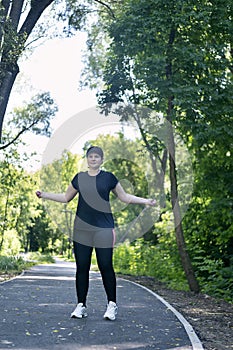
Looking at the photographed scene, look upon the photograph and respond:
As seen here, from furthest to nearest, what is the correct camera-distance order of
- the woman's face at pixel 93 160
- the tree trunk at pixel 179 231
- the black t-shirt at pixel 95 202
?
the tree trunk at pixel 179 231 < the woman's face at pixel 93 160 < the black t-shirt at pixel 95 202

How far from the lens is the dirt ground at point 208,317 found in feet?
22.1

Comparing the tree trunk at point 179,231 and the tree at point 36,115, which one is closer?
the tree trunk at point 179,231

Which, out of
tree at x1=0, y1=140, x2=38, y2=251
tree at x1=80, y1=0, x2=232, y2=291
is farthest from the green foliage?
tree at x1=0, y1=140, x2=38, y2=251

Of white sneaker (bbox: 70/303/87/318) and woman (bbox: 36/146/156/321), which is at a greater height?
woman (bbox: 36/146/156/321)

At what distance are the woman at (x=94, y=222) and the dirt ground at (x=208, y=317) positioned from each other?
126 cm

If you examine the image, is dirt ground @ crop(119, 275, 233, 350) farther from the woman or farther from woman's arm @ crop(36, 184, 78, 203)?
woman's arm @ crop(36, 184, 78, 203)

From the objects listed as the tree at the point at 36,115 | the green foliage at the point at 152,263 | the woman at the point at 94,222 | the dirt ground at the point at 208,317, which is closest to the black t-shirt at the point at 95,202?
the woman at the point at 94,222

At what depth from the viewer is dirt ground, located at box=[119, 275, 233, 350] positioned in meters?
6.75

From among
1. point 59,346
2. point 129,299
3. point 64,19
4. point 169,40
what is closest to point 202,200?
point 169,40

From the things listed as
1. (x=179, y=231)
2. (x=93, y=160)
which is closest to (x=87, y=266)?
(x=93, y=160)

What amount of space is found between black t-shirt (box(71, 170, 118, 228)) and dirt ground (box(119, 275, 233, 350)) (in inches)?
70.8

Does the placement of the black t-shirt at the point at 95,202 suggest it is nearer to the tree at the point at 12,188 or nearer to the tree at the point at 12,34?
the tree at the point at 12,34

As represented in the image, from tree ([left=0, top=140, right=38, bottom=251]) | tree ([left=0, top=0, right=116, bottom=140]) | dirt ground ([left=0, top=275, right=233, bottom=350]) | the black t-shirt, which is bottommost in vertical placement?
dirt ground ([left=0, top=275, right=233, bottom=350])

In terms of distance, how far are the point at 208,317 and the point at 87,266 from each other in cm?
258
